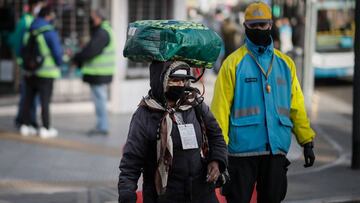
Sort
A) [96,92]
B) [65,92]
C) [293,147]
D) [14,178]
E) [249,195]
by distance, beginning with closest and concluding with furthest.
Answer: [249,195]
[14,178]
[293,147]
[96,92]
[65,92]

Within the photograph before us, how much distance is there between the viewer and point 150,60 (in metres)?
4.63

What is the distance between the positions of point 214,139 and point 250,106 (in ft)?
2.93

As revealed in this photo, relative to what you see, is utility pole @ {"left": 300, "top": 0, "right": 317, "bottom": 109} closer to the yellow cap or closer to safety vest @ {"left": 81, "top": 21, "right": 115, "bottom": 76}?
safety vest @ {"left": 81, "top": 21, "right": 115, "bottom": 76}

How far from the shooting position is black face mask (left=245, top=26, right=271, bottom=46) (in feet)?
18.4

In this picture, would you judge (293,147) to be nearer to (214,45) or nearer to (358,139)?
(358,139)

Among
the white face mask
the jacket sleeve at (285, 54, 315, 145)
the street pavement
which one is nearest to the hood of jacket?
the jacket sleeve at (285, 54, 315, 145)

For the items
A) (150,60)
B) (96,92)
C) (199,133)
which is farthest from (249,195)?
(96,92)

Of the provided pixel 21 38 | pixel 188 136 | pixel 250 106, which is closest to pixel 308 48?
pixel 21 38

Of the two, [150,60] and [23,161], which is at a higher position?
[150,60]

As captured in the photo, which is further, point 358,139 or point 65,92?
point 65,92

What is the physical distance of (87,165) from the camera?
366 inches

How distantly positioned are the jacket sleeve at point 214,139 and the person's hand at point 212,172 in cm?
5

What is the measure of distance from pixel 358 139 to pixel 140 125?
4.83m

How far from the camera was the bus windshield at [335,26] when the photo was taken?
18500mm
